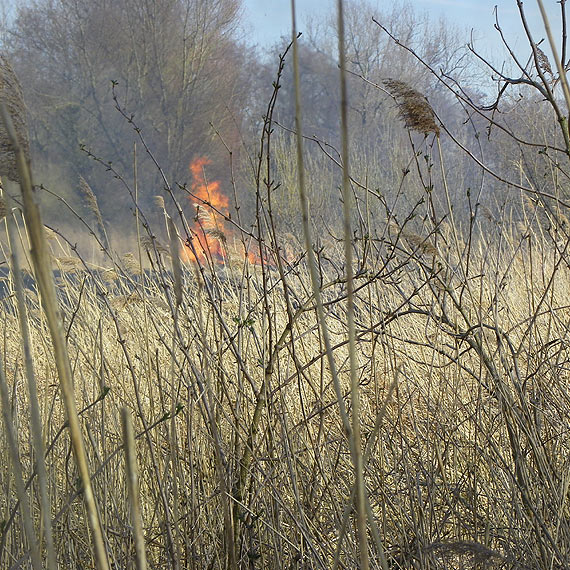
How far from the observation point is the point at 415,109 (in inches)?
55.6

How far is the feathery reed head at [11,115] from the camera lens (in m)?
0.99

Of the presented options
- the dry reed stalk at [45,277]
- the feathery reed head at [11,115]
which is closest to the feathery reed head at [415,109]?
the feathery reed head at [11,115]

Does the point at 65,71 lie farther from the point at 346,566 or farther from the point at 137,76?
the point at 346,566

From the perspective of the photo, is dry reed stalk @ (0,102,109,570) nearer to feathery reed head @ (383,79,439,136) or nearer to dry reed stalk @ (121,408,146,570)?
dry reed stalk @ (121,408,146,570)

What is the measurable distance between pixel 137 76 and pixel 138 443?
18009 millimetres

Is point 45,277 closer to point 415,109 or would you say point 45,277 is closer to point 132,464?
point 132,464

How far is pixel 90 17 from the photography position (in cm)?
1808

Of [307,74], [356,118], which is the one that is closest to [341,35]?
→ [356,118]

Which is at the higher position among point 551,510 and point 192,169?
point 192,169

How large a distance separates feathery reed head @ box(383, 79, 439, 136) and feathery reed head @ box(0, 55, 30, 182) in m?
0.75

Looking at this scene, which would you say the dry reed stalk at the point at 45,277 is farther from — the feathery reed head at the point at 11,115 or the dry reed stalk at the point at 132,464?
the feathery reed head at the point at 11,115

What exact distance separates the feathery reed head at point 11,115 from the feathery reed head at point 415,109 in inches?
29.4

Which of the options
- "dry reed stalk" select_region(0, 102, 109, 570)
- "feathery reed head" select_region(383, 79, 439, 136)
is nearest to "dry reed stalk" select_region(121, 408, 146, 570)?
"dry reed stalk" select_region(0, 102, 109, 570)

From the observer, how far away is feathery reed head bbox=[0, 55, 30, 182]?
99cm
